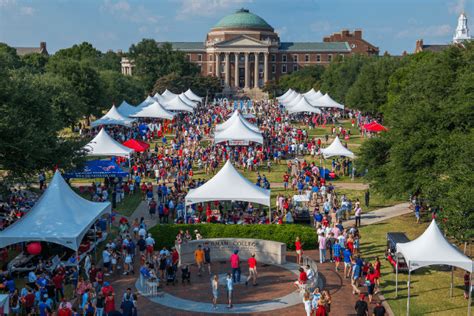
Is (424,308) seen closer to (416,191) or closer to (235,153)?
(416,191)

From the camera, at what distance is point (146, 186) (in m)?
30.0

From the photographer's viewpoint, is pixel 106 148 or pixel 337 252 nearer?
pixel 337 252

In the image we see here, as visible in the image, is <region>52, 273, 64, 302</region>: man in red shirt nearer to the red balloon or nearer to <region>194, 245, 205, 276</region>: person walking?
the red balloon

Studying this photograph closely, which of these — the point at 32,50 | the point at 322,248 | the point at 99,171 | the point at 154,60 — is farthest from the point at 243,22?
the point at 322,248

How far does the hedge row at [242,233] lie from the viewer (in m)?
21.5

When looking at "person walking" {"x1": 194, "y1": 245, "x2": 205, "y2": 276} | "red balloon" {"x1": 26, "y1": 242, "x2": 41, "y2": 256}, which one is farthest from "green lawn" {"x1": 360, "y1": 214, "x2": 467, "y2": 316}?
"red balloon" {"x1": 26, "y1": 242, "x2": 41, "y2": 256}

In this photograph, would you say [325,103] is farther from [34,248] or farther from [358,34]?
[358,34]

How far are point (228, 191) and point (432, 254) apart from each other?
981 centimetres

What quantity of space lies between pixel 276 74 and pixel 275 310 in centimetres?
13411

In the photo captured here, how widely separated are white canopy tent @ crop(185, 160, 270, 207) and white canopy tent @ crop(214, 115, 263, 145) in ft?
47.7

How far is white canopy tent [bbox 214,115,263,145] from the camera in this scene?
3928cm

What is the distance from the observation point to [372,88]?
6600cm

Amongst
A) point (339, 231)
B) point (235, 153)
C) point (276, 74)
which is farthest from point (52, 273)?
point (276, 74)

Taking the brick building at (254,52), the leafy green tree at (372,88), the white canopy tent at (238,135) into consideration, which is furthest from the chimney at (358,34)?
the white canopy tent at (238,135)
